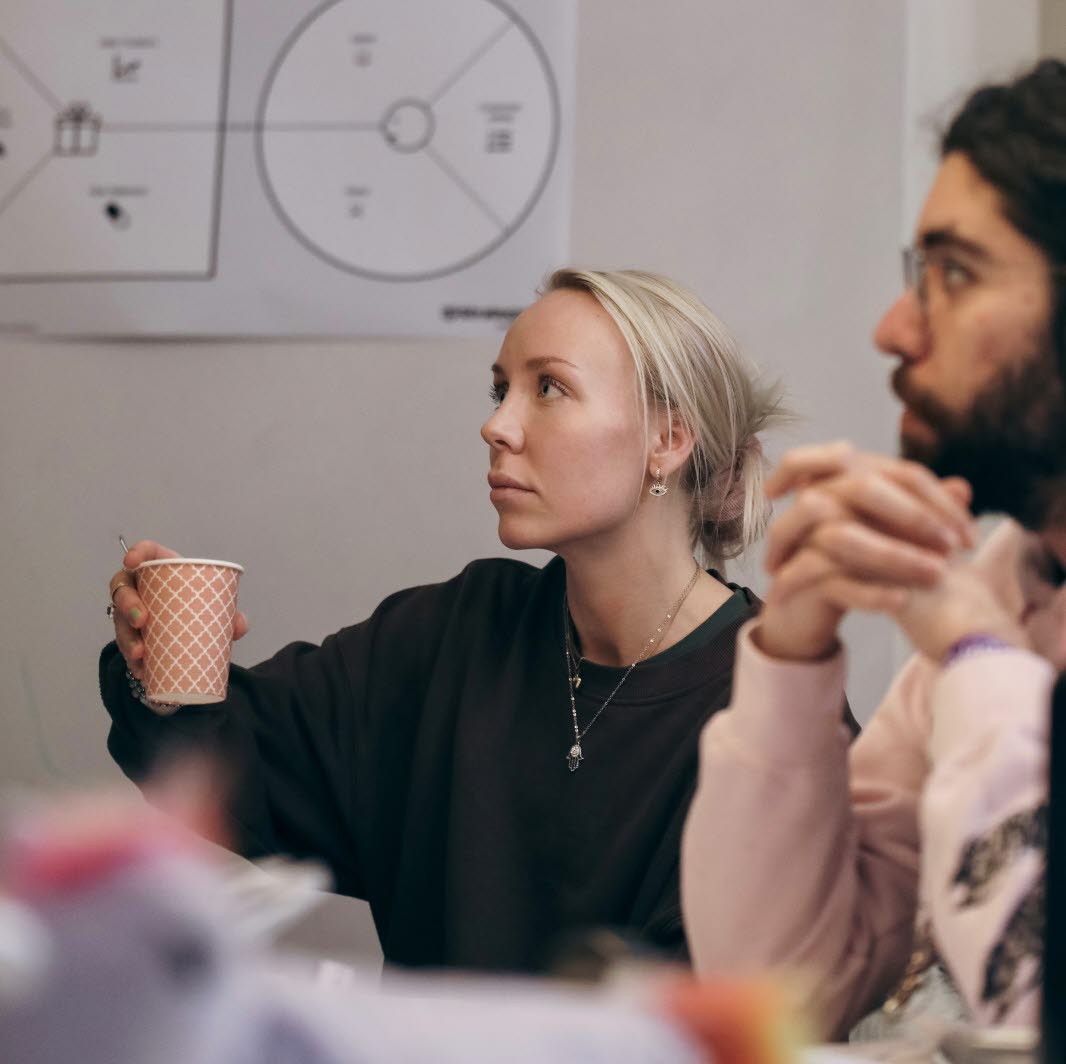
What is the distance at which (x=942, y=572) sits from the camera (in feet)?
2.24

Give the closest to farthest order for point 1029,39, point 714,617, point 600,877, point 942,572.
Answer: point 942,572 < point 600,877 < point 714,617 < point 1029,39

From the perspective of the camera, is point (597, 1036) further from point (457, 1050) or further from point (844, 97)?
point (844, 97)

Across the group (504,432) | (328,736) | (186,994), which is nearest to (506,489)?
(504,432)

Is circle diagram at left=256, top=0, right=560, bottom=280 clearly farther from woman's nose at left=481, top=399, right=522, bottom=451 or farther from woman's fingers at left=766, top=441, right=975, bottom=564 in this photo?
woman's fingers at left=766, top=441, right=975, bottom=564

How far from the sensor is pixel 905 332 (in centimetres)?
84

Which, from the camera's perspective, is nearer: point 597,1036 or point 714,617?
point 597,1036

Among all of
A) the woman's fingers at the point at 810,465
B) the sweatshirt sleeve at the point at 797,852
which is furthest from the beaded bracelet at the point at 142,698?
the woman's fingers at the point at 810,465

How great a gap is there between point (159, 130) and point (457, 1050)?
1845 mm

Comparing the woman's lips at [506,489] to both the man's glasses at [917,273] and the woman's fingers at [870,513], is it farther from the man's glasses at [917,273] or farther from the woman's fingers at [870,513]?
the woman's fingers at [870,513]

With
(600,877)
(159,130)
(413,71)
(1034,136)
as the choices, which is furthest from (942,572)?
(159,130)

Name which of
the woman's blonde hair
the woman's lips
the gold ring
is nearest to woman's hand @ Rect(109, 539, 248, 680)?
the gold ring

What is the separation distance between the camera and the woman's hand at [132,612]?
120 centimetres

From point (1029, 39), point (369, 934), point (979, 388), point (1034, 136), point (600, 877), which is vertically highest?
point (1029, 39)

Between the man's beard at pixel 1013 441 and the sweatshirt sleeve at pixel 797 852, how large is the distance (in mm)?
170
